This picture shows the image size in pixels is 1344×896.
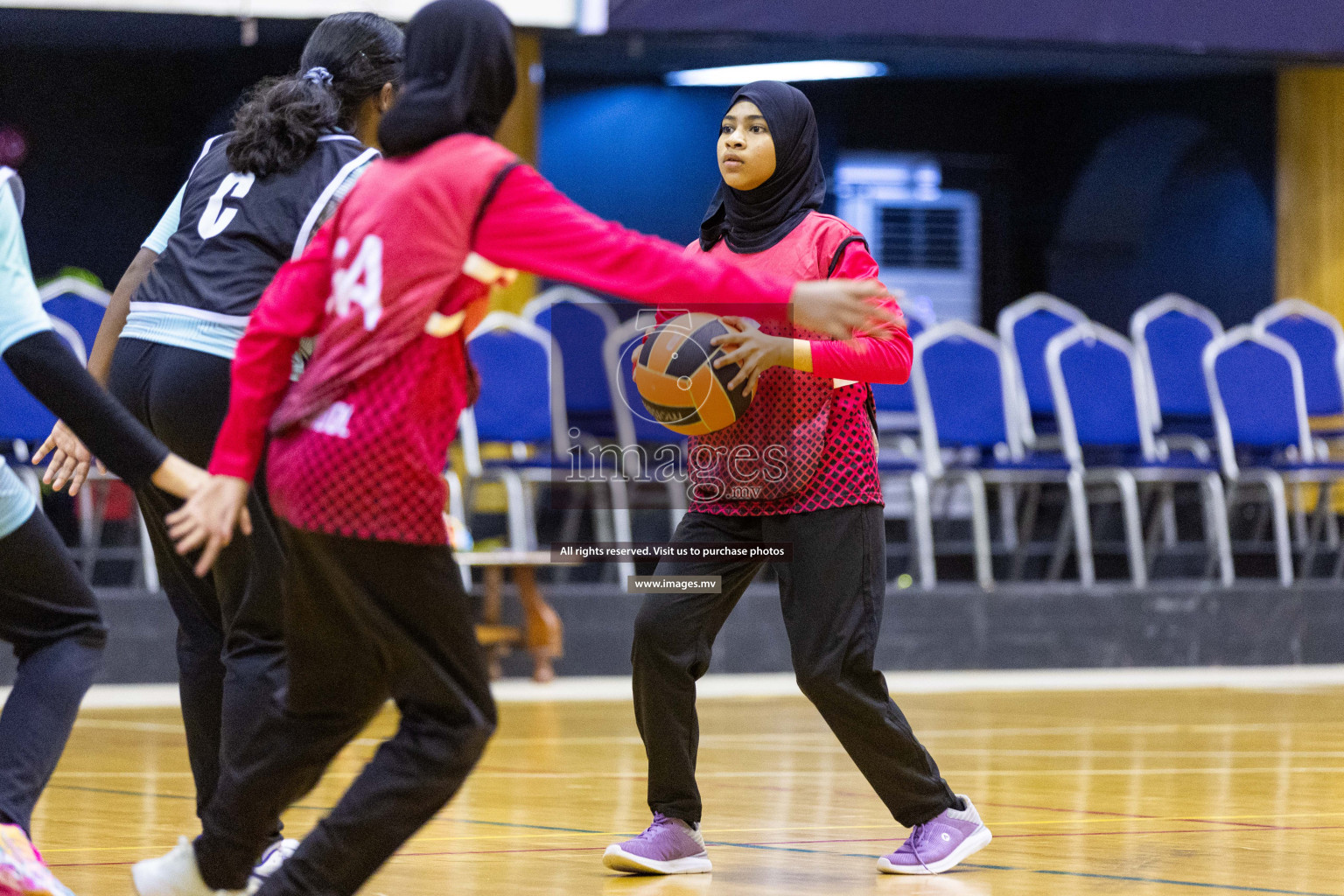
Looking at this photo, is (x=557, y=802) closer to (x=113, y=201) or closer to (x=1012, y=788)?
(x=1012, y=788)

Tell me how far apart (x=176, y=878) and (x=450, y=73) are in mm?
1070

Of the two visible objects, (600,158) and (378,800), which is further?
(600,158)

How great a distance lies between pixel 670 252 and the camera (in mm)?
2082

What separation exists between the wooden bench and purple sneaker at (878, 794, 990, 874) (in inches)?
125

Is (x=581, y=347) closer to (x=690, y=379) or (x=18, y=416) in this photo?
(x=18, y=416)

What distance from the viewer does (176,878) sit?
2240 mm

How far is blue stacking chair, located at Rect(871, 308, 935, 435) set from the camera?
23.0 ft

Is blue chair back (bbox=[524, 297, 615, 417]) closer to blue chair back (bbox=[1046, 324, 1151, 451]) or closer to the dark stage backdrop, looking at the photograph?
blue chair back (bbox=[1046, 324, 1151, 451])

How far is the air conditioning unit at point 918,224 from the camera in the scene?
11.5 meters

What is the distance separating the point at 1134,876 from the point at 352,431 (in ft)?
4.89

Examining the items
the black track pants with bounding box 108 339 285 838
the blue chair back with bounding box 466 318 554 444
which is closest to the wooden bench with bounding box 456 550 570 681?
the blue chair back with bounding box 466 318 554 444

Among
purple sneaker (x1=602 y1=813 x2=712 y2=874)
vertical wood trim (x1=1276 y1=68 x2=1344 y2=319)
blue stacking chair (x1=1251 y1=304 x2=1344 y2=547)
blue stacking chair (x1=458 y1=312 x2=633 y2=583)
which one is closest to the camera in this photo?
purple sneaker (x1=602 y1=813 x2=712 y2=874)

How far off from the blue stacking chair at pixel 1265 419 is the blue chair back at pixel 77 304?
4.41 m

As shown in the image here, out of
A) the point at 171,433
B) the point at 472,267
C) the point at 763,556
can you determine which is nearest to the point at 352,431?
the point at 472,267
